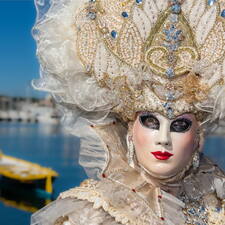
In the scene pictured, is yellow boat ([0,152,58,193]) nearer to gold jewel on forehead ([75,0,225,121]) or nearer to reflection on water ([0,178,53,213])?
reflection on water ([0,178,53,213])

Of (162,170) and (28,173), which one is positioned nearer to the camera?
(162,170)

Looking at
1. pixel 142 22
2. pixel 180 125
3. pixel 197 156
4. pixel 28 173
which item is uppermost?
pixel 142 22

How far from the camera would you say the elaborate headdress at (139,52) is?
1.17 metres

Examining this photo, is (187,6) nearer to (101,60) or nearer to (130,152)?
(101,60)

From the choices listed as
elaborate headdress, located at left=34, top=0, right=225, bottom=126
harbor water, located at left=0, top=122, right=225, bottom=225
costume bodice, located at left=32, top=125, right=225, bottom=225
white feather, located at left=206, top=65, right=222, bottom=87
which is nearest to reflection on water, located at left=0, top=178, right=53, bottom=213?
harbor water, located at left=0, top=122, right=225, bottom=225

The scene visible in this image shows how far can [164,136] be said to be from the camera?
45.0 inches

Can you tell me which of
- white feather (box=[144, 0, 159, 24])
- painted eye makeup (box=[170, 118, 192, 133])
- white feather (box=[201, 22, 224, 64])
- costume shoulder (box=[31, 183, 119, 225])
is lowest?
costume shoulder (box=[31, 183, 119, 225])

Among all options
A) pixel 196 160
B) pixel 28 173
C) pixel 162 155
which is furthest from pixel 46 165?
pixel 162 155

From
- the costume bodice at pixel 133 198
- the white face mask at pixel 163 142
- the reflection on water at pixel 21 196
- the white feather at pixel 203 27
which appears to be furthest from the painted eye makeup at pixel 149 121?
the reflection on water at pixel 21 196

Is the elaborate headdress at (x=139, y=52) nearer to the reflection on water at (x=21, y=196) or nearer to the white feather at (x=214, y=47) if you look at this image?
the white feather at (x=214, y=47)

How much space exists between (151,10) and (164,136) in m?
0.32

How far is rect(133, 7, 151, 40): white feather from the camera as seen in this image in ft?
3.86

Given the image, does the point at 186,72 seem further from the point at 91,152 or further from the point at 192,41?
the point at 91,152

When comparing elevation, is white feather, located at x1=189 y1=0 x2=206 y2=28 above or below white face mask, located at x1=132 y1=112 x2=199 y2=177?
above
